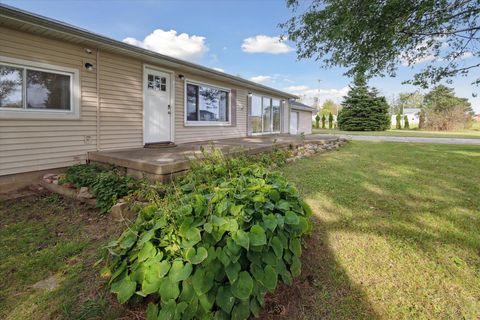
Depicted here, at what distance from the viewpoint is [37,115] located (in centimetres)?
439

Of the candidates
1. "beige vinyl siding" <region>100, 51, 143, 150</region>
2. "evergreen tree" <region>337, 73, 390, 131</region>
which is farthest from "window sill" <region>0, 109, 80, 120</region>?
"evergreen tree" <region>337, 73, 390, 131</region>

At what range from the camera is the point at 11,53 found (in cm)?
409

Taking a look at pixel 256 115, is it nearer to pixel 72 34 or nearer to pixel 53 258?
pixel 72 34

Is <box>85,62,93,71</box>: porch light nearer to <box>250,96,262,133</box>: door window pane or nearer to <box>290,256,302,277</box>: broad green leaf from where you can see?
<box>290,256,302,277</box>: broad green leaf

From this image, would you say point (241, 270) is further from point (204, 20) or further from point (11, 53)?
point (204, 20)

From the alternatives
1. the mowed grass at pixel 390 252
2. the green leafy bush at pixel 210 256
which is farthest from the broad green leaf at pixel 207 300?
the mowed grass at pixel 390 252

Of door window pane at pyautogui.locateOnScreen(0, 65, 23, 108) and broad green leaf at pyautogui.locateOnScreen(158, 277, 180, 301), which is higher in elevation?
door window pane at pyautogui.locateOnScreen(0, 65, 23, 108)

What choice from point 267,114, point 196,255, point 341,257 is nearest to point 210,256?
point 196,255

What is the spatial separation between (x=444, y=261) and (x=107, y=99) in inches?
227

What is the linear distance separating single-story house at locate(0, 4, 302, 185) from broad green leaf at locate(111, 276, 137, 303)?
379cm

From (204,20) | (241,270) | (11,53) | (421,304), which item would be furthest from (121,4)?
(421,304)

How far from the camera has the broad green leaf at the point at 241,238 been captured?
4.85 ft

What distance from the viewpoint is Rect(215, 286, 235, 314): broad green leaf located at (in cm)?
147

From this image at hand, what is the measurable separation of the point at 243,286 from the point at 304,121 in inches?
719
